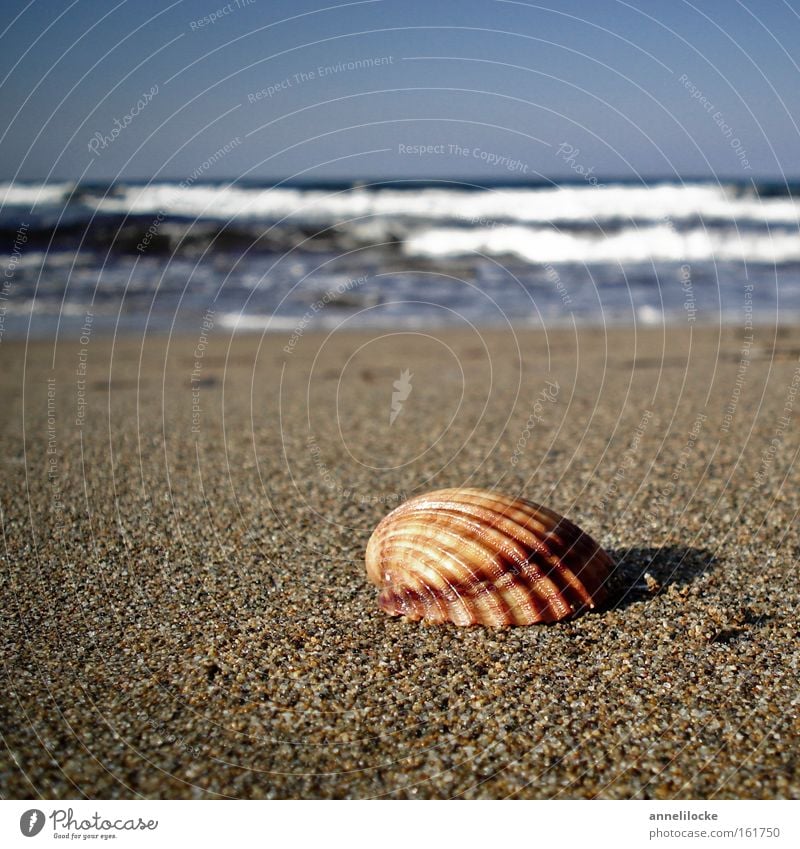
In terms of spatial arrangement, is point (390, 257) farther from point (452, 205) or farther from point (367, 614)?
point (367, 614)

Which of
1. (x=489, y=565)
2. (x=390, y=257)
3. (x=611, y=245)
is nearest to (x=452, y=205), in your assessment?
(x=611, y=245)

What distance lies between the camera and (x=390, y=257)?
Result: 869 inches

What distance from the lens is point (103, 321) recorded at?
14.5 metres

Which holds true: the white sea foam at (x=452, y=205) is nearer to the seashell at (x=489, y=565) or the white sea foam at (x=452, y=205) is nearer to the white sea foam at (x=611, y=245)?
the white sea foam at (x=611, y=245)

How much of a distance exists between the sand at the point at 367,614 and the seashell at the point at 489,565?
0.31ft

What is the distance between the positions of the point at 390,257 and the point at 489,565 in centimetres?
1931

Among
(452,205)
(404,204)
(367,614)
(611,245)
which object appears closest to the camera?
(367,614)

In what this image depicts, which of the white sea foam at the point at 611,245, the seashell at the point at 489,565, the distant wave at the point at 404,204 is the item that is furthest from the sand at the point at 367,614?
the distant wave at the point at 404,204

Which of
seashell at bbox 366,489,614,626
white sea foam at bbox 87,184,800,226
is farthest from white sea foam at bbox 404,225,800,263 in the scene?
seashell at bbox 366,489,614,626

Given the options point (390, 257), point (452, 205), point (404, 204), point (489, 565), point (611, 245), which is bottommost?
point (489, 565)

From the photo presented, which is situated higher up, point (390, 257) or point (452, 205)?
point (452, 205)

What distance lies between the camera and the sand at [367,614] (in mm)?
2744

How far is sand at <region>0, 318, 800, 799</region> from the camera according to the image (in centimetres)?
274

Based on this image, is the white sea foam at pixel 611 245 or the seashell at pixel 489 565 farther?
the white sea foam at pixel 611 245
